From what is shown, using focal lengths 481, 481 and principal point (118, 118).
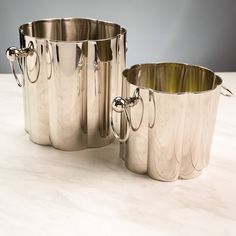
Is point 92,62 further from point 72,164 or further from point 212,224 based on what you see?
point 212,224

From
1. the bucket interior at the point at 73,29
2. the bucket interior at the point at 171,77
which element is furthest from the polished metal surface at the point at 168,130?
the bucket interior at the point at 73,29

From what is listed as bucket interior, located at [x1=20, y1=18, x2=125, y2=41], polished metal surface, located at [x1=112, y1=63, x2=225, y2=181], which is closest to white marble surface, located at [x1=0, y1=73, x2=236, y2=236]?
polished metal surface, located at [x1=112, y1=63, x2=225, y2=181]

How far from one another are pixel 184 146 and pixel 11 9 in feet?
1.67

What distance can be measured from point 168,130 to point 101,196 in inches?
3.7

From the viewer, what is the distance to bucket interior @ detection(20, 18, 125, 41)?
2.10 ft

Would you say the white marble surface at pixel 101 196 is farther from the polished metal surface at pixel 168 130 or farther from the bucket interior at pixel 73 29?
the bucket interior at pixel 73 29

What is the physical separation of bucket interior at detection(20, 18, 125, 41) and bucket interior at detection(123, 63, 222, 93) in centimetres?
9

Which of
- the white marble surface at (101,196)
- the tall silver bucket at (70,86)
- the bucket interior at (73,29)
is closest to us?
the white marble surface at (101,196)

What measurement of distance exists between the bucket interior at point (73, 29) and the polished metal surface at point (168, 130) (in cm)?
12

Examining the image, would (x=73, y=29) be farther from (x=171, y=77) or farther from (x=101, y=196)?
(x=101, y=196)

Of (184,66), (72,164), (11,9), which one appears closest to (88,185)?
(72,164)

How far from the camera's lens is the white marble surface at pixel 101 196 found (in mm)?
436

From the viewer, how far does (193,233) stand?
43 cm

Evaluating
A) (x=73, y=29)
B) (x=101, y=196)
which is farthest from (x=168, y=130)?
(x=73, y=29)
